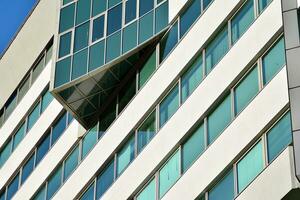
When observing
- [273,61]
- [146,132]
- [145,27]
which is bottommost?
[146,132]

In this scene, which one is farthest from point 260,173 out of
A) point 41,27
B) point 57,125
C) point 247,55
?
point 41,27

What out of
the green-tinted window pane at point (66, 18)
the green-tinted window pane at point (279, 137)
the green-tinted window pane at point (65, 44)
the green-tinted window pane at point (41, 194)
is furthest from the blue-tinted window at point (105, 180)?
the green-tinted window pane at point (279, 137)

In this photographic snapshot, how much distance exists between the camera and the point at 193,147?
3447 centimetres

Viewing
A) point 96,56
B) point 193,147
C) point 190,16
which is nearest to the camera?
point 193,147

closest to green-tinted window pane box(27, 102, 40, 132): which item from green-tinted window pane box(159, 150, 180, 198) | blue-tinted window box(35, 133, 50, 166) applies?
blue-tinted window box(35, 133, 50, 166)

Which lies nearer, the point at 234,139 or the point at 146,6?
the point at 234,139

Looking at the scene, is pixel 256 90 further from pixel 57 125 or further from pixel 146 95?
pixel 57 125

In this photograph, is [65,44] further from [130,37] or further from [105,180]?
[105,180]

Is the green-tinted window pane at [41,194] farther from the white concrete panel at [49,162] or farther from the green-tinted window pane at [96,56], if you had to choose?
the green-tinted window pane at [96,56]

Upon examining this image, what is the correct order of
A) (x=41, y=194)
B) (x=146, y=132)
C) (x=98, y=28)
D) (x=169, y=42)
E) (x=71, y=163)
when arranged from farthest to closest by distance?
(x=41, y=194)
(x=71, y=163)
(x=98, y=28)
(x=169, y=42)
(x=146, y=132)

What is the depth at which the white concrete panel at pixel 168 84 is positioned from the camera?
Result: 3284 cm

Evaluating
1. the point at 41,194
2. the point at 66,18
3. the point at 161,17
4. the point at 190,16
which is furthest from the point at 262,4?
the point at 41,194

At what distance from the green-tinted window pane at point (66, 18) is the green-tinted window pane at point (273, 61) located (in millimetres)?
11393

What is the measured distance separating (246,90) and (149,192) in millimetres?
5667
